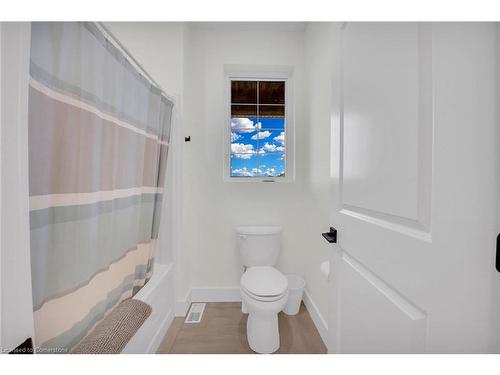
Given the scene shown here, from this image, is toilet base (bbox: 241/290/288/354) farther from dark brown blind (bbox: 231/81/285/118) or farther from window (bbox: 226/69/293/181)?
dark brown blind (bbox: 231/81/285/118)

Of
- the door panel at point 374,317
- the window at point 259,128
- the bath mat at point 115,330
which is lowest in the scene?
the bath mat at point 115,330

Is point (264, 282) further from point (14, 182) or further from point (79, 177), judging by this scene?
point (14, 182)

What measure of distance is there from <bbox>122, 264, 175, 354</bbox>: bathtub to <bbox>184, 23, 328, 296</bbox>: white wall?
0.36 metres

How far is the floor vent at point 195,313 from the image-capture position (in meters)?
1.62

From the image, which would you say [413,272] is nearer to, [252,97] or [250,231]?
[250,231]

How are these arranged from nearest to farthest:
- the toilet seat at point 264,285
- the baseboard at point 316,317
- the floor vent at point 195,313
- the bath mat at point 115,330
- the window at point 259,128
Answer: the bath mat at point 115,330 → the toilet seat at point 264,285 → the baseboard at point 316,317 → the floor vent at point 195,313 → the window at point 259,128

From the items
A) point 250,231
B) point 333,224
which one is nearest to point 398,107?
point 333,224

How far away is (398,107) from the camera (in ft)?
1.78

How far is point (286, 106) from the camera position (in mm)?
2012

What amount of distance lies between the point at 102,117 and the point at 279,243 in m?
1.48

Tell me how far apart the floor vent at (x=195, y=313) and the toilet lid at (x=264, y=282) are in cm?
57

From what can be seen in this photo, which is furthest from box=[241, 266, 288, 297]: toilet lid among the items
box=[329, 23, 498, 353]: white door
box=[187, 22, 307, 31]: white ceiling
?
box=[187, 22, 307, 31]: white ceiling

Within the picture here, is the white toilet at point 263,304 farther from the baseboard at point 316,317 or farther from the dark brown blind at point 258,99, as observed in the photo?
the dark brown blind at point 258,99

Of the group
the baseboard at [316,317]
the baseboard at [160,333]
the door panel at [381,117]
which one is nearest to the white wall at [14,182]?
the door panel at [381,117]
